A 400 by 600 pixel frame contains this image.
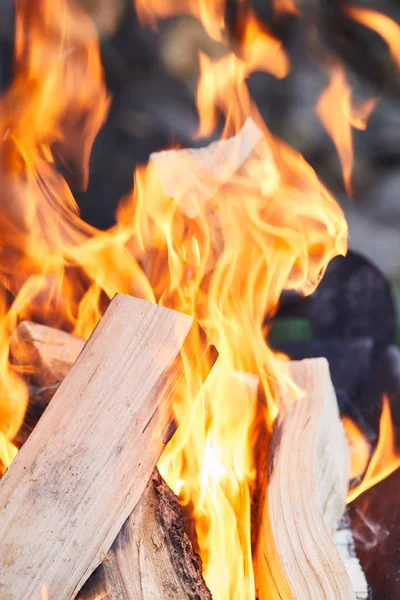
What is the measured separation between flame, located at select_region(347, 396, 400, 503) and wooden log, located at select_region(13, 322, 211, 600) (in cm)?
67

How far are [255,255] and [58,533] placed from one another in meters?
1.04

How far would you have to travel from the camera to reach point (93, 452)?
1.13 meters

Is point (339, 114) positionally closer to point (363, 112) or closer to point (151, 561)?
point (363, 112)

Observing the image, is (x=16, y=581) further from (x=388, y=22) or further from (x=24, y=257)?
(x=388, y=22)

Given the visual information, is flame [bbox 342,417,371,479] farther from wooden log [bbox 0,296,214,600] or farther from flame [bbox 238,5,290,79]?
flame [bbox 238,5,290,79]

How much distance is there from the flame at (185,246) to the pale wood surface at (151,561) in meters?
0.17

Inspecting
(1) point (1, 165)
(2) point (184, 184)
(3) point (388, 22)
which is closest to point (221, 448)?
(2) point (184, 184)

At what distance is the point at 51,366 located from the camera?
158cm

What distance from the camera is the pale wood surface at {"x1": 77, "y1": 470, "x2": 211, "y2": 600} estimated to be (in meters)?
1.08

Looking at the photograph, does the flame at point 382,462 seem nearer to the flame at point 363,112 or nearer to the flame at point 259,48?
the flame at point 363,112

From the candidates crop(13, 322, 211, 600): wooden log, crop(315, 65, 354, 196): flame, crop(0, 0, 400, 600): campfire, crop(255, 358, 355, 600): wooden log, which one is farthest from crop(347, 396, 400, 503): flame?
crop(315, 65, 354, 196): flame

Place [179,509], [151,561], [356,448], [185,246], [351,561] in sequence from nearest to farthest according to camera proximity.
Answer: [151,561]
[179,509]
[351,561]
[185,246]
[356,448]

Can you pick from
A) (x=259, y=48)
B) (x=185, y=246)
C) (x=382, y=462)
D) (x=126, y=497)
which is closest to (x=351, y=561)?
(x=382, y=462)

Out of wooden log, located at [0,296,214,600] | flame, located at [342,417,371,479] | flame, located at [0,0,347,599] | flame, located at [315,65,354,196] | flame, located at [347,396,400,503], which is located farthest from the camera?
flame, located at [315,65,354,196]
